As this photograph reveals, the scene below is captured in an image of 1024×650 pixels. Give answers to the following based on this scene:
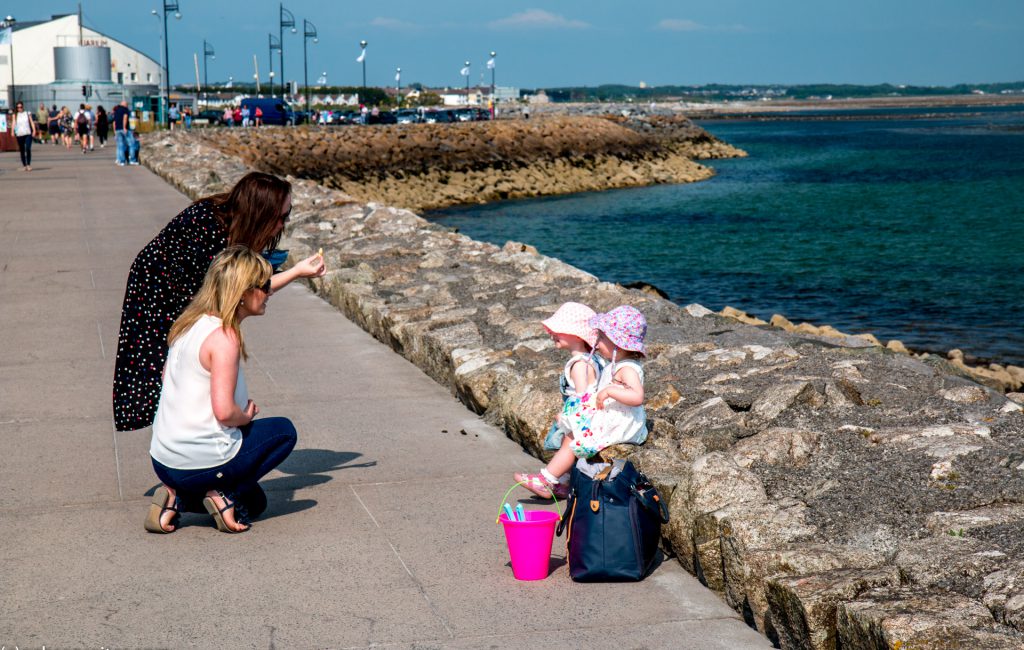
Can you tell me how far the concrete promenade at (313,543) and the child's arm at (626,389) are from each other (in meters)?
0.69

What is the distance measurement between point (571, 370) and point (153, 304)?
1941 millimetres

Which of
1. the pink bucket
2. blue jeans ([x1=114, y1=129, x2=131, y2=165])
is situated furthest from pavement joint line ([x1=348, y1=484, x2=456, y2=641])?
blue jeans ([x1=114, y1=129, x2=131, y2=165])

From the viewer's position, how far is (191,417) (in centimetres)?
489

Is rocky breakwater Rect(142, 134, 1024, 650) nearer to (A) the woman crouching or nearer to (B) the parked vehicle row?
(A) the woman crouching

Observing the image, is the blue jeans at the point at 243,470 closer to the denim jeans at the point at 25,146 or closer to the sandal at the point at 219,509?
the sandal at the point at 219,509

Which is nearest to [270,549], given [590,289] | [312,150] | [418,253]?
[590,289]

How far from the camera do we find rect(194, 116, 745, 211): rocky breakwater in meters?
47.5

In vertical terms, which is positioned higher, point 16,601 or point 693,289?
point 16,601

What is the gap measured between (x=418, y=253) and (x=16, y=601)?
8562 millimetres

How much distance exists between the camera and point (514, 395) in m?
6.50

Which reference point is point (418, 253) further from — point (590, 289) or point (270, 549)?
point (270, 549)

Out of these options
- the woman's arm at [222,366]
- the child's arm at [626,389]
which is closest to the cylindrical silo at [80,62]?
the woman's arm at [222,366]

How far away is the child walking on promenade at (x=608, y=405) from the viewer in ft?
16.6

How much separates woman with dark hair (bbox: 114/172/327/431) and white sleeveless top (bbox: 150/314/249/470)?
0.47 metres
